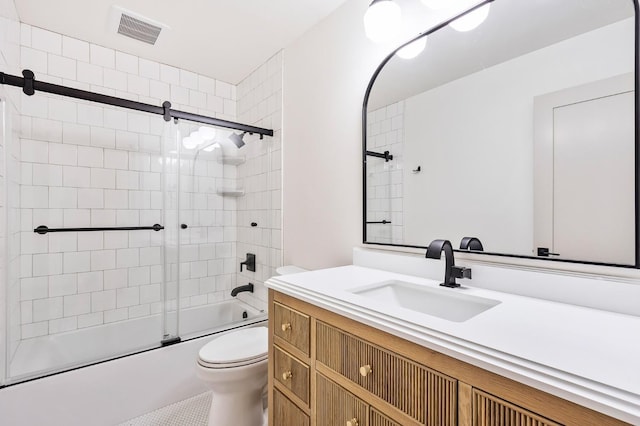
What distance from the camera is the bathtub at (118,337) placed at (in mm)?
1767

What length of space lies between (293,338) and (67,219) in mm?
2016

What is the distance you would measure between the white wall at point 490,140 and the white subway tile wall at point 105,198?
4.66ft

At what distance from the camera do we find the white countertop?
1.63ft

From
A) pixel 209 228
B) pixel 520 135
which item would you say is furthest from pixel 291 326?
pixel 209 228

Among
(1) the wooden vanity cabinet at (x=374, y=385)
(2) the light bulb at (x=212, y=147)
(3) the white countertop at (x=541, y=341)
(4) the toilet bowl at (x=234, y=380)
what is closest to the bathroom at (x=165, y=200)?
(2) the light bulb at (x=212, y=147)

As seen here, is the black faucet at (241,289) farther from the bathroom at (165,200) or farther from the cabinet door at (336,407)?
the cabinet door at (336,407)

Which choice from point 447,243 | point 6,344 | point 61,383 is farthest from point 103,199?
point 447,243

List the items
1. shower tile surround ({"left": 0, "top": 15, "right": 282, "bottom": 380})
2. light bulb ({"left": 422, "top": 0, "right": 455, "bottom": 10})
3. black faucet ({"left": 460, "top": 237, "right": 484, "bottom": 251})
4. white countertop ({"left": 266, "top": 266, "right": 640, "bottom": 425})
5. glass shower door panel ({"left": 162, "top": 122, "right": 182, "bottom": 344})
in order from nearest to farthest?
1. white countertop ({"left": 266, "top": 266, "right": 640, "bottom": 425})
2. black faucet ({"left": 460, "top": 237, "right": 484, "bottom": 251})
3. light bulb ({"left": 422, "top": 0, "right": 455, "bottom": 10})
4. shower tile surround ({"left": 0, "top": 15, "right": 282, "bottom": 380})
5. glass shower door panel ({"left": 162, "top": 122, "right": 182, "bottom": 344})

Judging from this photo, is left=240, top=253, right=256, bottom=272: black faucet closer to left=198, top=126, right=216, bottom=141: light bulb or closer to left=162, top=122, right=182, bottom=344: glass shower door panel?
left=162, top=122, right=182, bottom=344: glass shower door panel

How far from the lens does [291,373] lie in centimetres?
112

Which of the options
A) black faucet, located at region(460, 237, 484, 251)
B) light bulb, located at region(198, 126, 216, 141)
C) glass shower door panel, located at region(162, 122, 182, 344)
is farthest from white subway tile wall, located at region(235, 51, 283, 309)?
black faucet, located at region(460, 237, 484, 251)

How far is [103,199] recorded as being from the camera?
230 cm

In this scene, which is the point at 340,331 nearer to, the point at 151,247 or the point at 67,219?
the point at 151,247

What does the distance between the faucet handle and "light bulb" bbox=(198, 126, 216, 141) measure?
6.58ft
